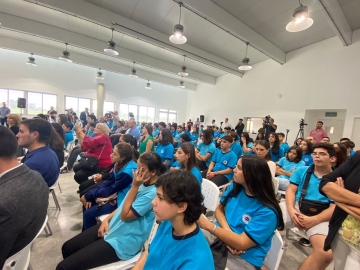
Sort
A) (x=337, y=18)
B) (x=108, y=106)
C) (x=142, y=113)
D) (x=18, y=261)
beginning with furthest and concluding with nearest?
1. (x=142, y=113)
2. (x=108, y=106)
3. (x=337, y=18)
4. (x=18, y=261)

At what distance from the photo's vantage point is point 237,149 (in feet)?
11.4

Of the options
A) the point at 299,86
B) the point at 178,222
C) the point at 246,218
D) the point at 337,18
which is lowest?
the point at 246,218

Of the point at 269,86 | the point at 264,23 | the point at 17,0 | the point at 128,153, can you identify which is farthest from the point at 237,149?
the point at 17,0

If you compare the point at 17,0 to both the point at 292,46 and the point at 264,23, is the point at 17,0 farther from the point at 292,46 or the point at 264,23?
the point at 292,46

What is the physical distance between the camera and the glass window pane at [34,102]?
9.05 metres

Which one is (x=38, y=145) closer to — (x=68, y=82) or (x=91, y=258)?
(x=91, y=258)

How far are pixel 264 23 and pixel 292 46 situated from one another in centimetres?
221

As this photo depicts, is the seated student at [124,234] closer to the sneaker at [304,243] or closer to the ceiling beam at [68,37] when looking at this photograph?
the sneaker at [304,243]

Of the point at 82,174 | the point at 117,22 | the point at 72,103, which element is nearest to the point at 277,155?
the point at 82,174

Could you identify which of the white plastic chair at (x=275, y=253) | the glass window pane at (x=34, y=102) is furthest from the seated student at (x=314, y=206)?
the glass window pane at (x=34, y=102)

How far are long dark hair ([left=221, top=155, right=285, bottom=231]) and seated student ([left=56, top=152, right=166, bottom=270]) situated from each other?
704 millimetres

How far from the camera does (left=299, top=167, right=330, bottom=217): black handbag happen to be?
1.56 m

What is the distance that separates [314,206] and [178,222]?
1586 mm

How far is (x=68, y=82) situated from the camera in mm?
9672
